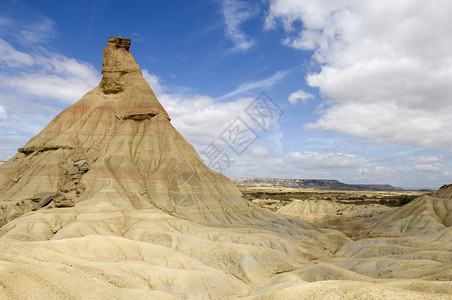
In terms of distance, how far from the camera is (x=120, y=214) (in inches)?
1986

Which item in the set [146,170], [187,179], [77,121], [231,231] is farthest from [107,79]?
[231,231]

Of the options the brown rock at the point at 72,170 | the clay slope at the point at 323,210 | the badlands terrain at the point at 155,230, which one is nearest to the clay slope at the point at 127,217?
the badlands terrain at the point at 155,230

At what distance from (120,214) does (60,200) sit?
10851mm

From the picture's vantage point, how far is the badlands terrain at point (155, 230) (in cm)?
2082

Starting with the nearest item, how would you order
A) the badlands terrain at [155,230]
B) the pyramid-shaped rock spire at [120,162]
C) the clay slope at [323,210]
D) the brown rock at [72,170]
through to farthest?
the badlands terrain at [155,230]
the pyramid-shaped rock spire at [120,162]
the brown rock at [72,170]
the clay slope at [323,210]

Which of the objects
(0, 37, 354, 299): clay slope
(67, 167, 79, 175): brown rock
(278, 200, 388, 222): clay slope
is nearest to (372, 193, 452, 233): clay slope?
(0, 37, 354, 299): clay slope

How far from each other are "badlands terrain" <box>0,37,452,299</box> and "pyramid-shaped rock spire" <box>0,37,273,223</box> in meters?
0.29

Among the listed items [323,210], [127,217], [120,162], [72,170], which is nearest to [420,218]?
[323,210]

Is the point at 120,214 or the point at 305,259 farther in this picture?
the point at 120,214

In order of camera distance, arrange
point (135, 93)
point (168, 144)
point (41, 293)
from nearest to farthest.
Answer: point (41, 293), point (168, 144), point (135, 93)

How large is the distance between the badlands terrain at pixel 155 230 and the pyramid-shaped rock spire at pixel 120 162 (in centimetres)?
29

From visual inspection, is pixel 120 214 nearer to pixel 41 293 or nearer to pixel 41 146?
pixel 41 146

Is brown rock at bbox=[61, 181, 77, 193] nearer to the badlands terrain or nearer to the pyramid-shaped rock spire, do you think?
the pyramid-shaped rock spire

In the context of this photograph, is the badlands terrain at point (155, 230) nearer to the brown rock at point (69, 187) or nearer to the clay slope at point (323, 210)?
the brown rock at point (69, 187)
